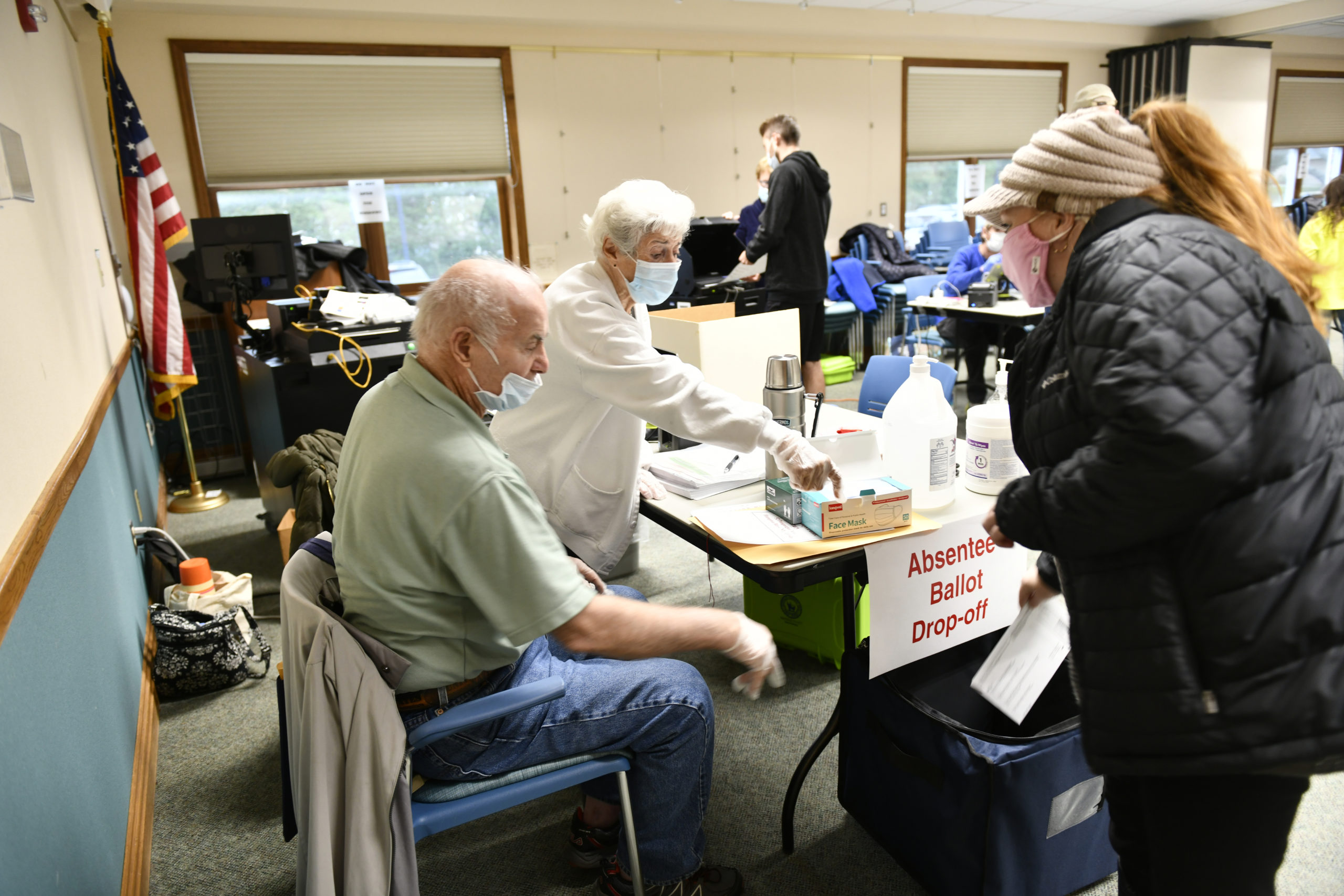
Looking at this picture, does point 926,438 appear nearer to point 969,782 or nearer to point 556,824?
point 969,782

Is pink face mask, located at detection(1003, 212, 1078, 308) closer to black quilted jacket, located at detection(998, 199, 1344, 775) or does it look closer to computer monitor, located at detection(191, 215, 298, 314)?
black quilted jacket, located at detection(998, 199, 1344, 775)

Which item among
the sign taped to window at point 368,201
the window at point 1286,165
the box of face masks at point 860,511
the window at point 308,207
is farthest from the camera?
the window at point 1286,165

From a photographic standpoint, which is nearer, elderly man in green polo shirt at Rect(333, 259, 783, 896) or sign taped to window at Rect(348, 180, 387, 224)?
elderly man in green polo shirt at Rect(333, 259, 783, 896)

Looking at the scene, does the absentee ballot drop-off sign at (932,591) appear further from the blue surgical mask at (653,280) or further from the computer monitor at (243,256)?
the computer monitor at (243,256)

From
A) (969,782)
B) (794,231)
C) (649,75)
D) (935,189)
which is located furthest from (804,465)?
(935,189)

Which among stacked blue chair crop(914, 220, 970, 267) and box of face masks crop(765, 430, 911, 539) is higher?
stacked blue chair crop(914, 220, 970, 267)

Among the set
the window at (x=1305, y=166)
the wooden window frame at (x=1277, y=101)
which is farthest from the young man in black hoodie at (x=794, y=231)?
the window at (x=1305, y=166)

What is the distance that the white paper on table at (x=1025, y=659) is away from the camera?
1.40 meters

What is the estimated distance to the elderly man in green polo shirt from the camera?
1179 millimetres

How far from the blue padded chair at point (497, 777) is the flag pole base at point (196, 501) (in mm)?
3576

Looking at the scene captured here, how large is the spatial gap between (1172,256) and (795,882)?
53.4 inches

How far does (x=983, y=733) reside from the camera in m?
1.43

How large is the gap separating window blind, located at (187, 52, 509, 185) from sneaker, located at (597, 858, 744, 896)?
5074 mm

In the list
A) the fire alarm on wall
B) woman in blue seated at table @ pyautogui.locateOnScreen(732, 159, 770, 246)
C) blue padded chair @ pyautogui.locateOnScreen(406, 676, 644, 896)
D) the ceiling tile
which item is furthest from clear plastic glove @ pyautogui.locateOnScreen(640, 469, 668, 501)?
the ceiling tile
